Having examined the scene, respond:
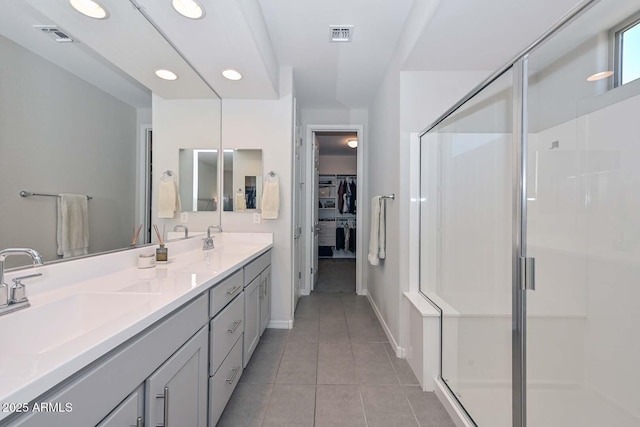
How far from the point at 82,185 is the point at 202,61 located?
132 centimetres

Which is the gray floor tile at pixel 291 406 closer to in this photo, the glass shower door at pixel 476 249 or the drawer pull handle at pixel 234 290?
the drawer pull handle at pixel 234 290

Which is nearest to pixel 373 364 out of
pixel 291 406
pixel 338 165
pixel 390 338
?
pixel 390 338

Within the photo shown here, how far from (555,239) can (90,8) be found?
8.30ft

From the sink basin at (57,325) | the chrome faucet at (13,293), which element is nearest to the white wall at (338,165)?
→ the sink basin at (57,325)

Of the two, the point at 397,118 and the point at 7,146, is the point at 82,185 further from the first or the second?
the point at 397,118

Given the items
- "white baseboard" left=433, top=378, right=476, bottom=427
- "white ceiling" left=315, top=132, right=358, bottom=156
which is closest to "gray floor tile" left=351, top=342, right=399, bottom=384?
"white baseboard" left=433, top=378, right=476, bottom=427

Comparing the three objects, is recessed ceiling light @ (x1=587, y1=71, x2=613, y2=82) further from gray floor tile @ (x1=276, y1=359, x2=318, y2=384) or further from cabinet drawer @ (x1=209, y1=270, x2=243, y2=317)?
gray floor tile @ (x1=276, y1=359, x2=318, y2=384)

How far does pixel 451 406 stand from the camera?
62.0 inches

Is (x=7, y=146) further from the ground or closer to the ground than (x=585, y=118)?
closer to the ground

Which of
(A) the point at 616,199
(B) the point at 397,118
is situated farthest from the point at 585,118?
(B) the point at 397,118

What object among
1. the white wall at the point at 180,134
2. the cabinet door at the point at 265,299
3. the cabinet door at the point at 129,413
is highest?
the white wall at the point at 180,134

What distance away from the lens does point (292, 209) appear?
2.87 meters

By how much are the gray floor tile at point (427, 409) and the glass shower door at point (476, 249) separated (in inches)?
4.9

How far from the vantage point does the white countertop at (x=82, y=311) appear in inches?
21.7
